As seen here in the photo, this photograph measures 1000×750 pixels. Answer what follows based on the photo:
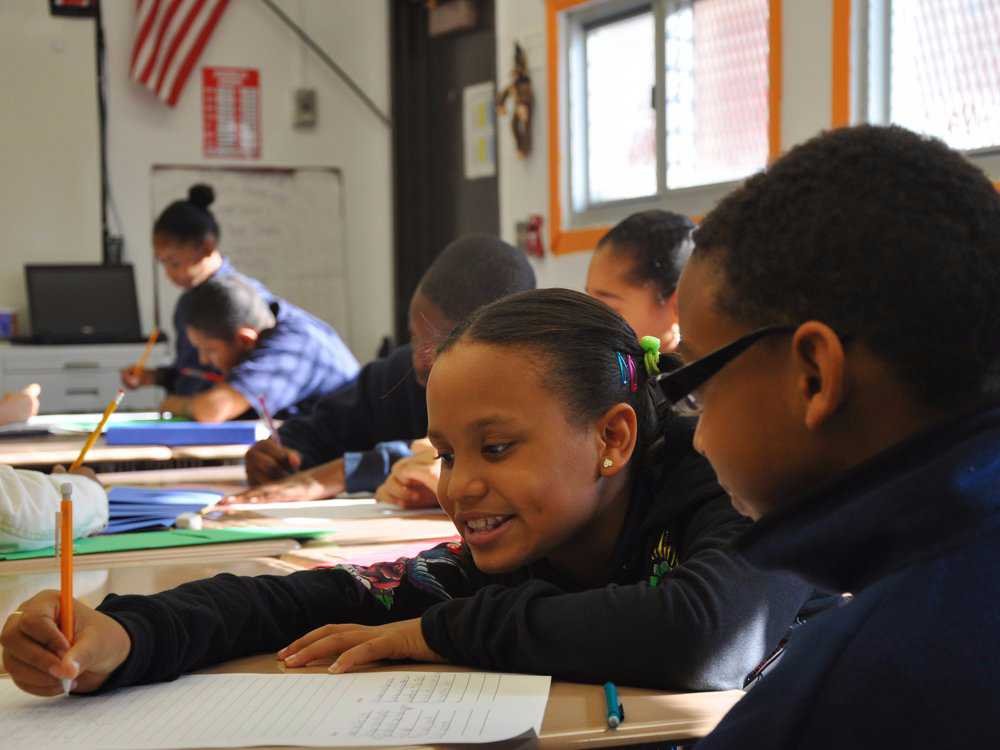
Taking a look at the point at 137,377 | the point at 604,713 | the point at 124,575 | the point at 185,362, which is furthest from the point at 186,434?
the point at 604,713

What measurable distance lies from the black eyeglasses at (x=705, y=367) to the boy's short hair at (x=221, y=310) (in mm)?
2895

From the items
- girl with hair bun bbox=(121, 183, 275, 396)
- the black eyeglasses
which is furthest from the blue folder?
the black eyeglasses

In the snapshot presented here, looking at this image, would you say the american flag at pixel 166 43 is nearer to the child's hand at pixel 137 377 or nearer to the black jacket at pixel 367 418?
the child's hand at pixel 137 377

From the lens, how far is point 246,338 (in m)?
3.62

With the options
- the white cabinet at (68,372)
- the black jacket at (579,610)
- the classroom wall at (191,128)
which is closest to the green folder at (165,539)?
the black jacket at (579,610)

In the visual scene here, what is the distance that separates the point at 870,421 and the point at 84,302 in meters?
5.93

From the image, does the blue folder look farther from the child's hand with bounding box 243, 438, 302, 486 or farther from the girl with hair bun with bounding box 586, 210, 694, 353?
the girl with hair bun with bounding box 586, 210, 694, 353

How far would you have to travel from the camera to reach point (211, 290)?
357 cm

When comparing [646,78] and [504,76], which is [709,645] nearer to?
[646,78]

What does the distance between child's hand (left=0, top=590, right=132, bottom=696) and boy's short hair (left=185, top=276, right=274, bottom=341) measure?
2.60 m

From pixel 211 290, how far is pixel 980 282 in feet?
10.1

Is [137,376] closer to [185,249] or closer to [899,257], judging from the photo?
[185,249]

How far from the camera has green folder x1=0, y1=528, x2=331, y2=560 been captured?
1.77 metres

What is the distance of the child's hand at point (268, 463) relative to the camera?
8.60ft
